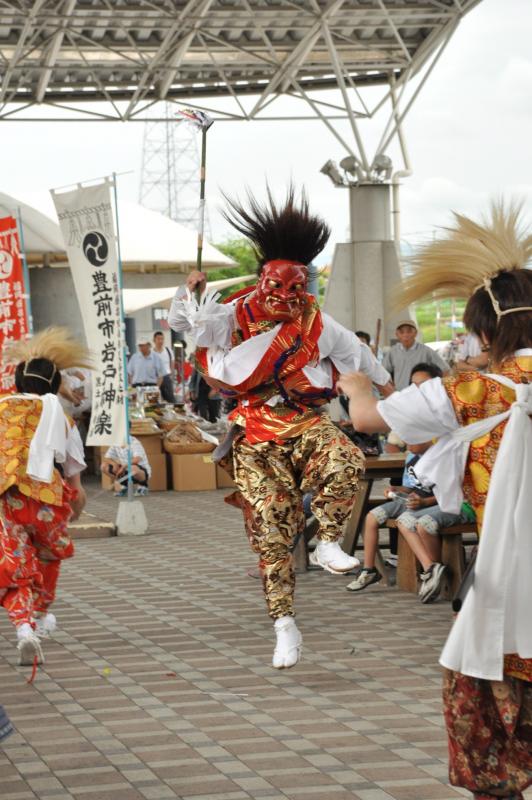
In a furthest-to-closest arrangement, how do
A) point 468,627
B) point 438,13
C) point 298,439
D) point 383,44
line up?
point 383,44 < point 438,13 < point 298,439 < point 468,627

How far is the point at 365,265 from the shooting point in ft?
72.6

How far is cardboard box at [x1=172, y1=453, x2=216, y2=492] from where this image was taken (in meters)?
15.4

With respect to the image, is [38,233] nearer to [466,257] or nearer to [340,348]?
[340,348]

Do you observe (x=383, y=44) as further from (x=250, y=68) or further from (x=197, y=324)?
(x=197, y=324)

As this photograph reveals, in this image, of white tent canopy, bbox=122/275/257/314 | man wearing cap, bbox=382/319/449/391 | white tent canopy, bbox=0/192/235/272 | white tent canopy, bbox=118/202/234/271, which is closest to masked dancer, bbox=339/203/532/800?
man wearing cap, bbox=382/319/449/391

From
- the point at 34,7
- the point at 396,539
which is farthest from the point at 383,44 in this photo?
the point at 396,539

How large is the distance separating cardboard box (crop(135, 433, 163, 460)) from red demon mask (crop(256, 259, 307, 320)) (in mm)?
8759

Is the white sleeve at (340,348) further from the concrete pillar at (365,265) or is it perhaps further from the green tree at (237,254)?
the green tree at (237,254)

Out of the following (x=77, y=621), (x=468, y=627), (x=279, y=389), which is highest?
(x=279, y=389)

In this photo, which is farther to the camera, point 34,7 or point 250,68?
point 250,68

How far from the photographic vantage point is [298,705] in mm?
5633

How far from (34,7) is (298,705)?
50.7 ft

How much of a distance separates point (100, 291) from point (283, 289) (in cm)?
539

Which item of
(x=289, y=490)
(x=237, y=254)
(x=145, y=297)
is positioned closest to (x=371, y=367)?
(x=289, y=490)
